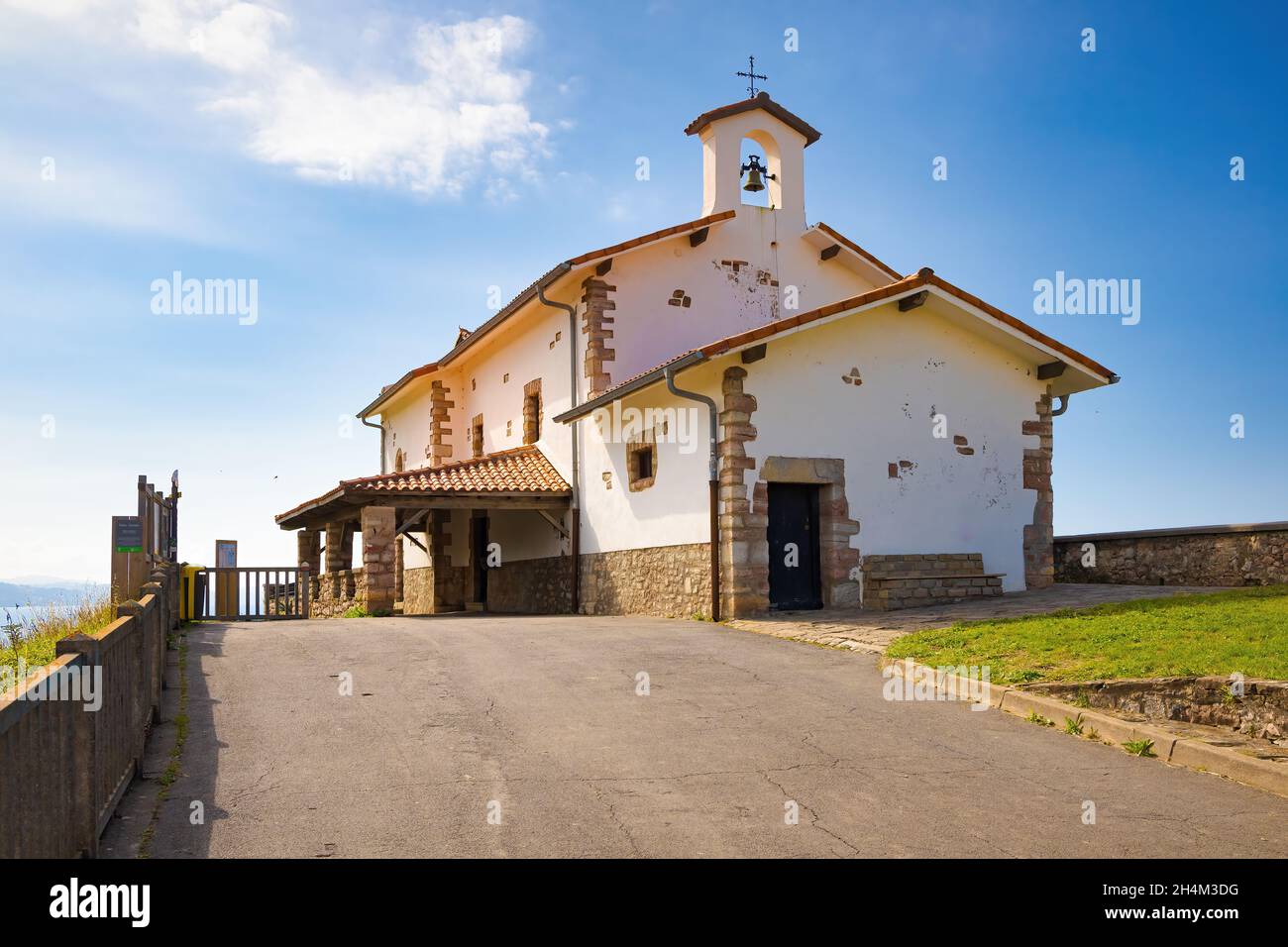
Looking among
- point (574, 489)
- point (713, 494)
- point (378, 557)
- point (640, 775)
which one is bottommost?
point (640, 775)

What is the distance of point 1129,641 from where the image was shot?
30.7 feet

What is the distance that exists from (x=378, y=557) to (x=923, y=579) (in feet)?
29.6

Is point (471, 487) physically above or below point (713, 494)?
above

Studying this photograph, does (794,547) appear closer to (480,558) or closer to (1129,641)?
(1129,641)

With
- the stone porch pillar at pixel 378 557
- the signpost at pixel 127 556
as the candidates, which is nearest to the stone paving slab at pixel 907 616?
the stone porch pillar at pixel 378 557

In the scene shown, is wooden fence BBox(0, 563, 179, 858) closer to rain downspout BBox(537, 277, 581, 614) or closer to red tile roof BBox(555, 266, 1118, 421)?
red tile roof BBox(555, 266, 1118, 421)

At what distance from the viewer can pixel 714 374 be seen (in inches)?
583

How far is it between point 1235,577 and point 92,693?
1501 cm

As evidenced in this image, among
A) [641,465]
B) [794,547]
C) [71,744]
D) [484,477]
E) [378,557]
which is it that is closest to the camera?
[71,744]

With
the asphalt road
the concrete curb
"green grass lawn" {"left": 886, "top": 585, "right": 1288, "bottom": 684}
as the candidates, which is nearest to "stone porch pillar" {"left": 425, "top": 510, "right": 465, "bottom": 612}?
the asphalt road

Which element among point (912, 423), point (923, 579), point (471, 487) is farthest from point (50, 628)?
point (912, 423)

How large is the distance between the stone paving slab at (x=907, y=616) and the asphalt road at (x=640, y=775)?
5.45 ft
